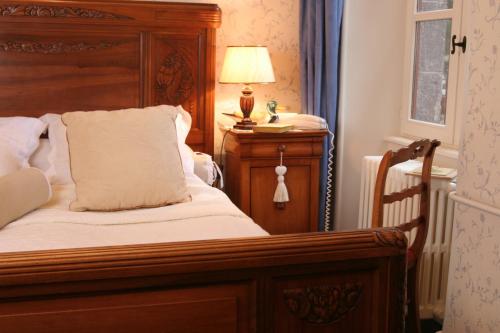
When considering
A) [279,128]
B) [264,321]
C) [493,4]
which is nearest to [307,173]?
[279,128]

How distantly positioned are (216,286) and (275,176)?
7.04ft

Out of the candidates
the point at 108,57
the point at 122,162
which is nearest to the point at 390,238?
the point at 122,162

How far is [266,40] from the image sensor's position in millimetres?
3932

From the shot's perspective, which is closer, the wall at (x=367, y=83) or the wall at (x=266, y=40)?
the wall at (x=367, y=83)

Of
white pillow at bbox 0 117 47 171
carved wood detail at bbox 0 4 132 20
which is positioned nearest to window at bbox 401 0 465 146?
carved wood detail at bbox 0 4 132 20

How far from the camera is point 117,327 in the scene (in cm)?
144

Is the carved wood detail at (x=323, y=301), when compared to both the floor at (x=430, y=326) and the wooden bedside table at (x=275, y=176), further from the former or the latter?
the wooden bedside table at (x=275, y=176)

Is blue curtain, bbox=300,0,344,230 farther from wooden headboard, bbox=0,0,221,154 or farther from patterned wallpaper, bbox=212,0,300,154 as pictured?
wooden headboard, bbox=0,0,221,154

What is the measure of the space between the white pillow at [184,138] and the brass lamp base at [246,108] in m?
0.29

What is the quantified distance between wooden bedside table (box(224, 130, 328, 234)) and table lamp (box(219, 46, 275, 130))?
0.14 meters

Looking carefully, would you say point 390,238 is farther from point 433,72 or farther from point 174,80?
point 174,80

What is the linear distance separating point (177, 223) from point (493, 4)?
130 cm

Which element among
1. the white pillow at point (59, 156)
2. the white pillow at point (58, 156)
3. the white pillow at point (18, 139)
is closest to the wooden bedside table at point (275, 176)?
the white pillow at point (59, 156)

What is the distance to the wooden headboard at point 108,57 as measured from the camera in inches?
134
